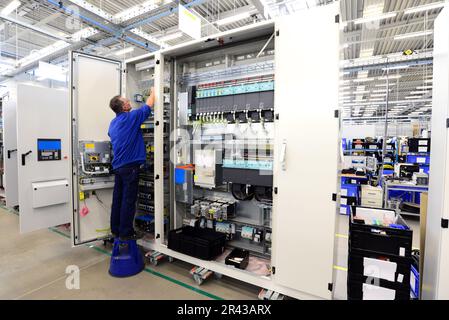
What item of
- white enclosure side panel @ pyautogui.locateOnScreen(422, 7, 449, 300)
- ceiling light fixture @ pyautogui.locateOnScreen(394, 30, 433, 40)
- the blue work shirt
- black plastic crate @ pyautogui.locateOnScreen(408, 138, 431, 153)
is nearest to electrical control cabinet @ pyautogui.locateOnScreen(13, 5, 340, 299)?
the blue work shirt

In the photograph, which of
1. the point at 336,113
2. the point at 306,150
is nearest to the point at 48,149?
the point at 306,150

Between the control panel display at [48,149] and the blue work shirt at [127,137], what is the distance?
151 centimetres

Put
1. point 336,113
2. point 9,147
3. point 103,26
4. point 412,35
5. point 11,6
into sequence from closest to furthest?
point 336,113, point 11,6, point 103,26, point 9,147, point 412,35

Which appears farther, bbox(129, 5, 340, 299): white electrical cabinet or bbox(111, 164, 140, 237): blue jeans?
bbox(111, 164, 140, 237): blue jeans

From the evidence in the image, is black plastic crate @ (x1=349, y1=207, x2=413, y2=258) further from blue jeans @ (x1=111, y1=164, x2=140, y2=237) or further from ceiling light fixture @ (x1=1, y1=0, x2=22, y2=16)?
ceiling light fixture @ (x1=1, y1=0, x2=22, y2=16)

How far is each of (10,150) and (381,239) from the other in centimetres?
549

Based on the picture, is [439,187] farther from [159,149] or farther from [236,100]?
[159,149]

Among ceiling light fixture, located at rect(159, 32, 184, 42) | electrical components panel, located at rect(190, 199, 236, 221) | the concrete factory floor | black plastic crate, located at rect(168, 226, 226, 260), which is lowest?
the concrete factory floor

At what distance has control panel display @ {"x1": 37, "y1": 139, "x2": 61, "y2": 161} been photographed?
3054 mm

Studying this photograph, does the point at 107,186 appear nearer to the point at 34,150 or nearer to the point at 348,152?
the point at 34,150

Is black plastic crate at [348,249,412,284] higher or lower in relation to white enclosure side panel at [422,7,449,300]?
lower

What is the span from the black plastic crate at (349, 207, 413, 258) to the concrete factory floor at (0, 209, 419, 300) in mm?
623

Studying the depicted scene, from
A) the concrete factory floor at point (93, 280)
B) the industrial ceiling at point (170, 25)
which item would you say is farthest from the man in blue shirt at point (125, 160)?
the industrial ceiling at point (170, 25)

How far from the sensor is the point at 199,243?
220 cm
